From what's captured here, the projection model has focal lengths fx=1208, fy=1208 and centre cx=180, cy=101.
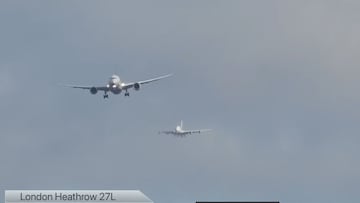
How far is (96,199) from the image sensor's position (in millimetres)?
159750

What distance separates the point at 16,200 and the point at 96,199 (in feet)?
36.5

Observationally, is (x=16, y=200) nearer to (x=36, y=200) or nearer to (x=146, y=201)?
(x=36, y=200)

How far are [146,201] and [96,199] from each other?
679 cm

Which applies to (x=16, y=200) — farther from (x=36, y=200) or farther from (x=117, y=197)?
(x=117, y=197)

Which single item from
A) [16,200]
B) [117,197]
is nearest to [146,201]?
[117,197]

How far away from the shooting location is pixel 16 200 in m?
162

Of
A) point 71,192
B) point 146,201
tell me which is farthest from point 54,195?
point 146,201

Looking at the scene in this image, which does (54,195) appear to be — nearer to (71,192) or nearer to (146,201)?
(71,192)

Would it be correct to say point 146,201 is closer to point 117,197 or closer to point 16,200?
point 117,197

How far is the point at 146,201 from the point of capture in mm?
158375

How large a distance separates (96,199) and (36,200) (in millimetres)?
8216
